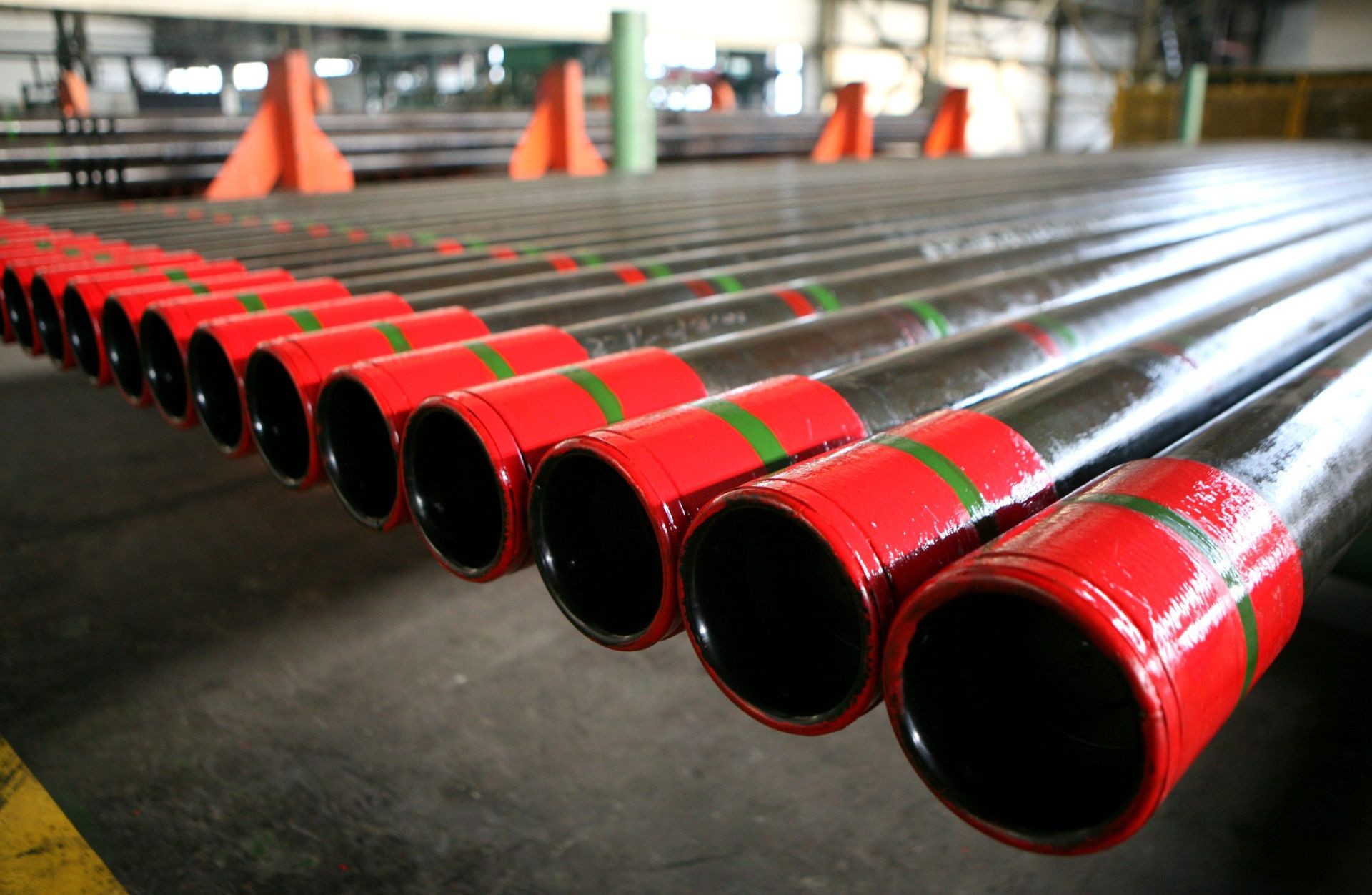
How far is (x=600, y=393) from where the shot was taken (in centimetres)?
105

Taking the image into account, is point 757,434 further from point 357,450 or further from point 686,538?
point 357,450

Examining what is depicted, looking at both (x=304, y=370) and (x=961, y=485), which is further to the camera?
(x=304, y=370)

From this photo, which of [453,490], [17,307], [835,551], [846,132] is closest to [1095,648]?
[835,551]

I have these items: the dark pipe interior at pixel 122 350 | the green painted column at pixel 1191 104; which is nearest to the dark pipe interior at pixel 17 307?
the dark pipe interior at pixel 122 350

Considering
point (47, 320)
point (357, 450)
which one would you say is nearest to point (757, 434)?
point (357, 450)

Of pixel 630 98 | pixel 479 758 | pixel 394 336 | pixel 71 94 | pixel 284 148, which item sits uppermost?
pixel 71 94

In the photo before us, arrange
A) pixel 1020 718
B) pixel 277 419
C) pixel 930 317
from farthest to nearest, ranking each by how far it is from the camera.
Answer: pixel 930 317 < pixel 277 419 < pixel 1020 718

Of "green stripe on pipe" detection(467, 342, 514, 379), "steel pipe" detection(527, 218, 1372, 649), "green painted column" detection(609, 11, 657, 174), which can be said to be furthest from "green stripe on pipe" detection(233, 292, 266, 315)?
"green painted column" detection(609, 11, 657, 174)

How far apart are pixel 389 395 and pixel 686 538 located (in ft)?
1.54

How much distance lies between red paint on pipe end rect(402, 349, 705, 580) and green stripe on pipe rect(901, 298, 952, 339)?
0.55 meters

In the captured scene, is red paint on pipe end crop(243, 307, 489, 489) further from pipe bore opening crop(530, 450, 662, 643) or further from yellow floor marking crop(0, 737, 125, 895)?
yellow floor marking crop(0, 737, 125, 895)

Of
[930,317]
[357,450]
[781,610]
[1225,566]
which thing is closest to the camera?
[1225,566]

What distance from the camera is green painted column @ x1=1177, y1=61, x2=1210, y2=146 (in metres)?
10.9

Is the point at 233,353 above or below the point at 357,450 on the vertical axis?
above
